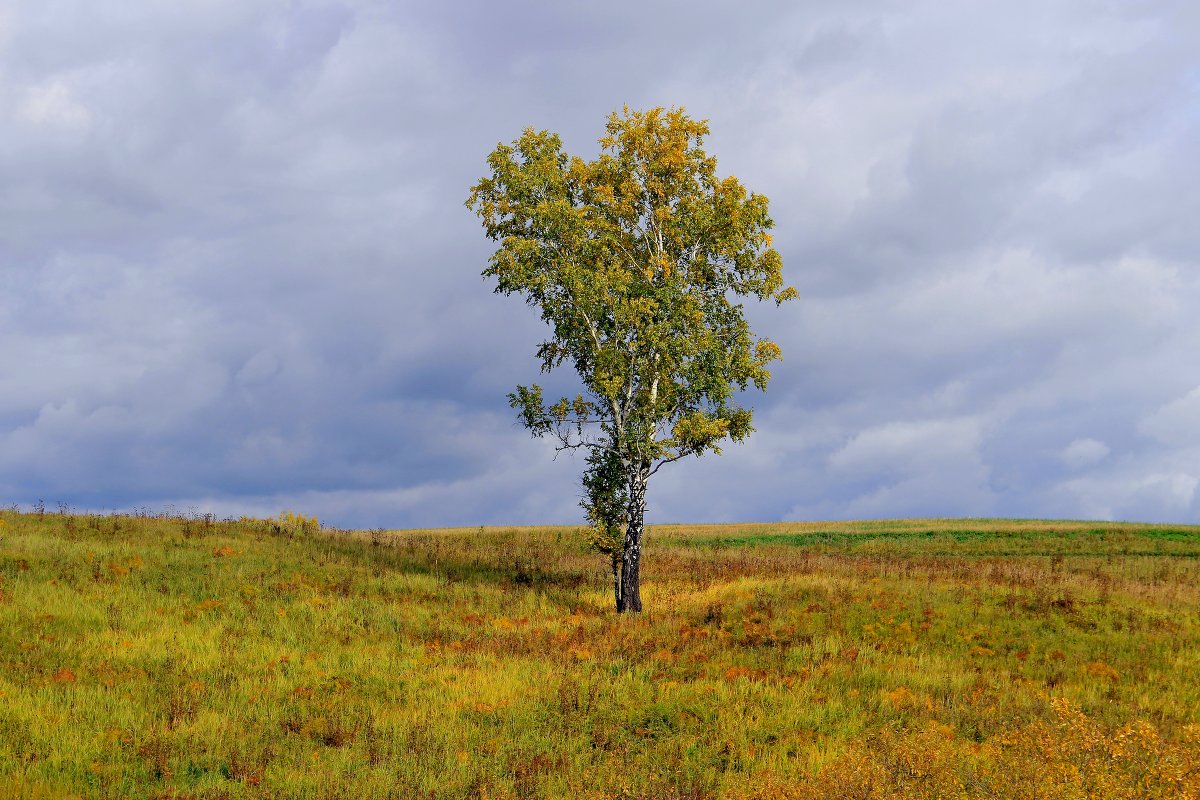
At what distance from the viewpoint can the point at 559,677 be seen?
16.2 metres

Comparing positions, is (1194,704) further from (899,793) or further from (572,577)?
(572,577)

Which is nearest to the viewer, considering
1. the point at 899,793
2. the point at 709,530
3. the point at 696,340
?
the point at 899,793

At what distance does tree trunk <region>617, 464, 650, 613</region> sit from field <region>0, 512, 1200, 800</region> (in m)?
1.15

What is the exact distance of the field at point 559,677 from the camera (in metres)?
10.7

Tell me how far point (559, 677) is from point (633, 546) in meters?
10.6

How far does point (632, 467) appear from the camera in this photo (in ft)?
88.4

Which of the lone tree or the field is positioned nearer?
the field

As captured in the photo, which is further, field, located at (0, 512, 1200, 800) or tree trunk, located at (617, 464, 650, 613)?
tree trunk, located at (617, 464, 650, 613)

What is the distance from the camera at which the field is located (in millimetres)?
10734

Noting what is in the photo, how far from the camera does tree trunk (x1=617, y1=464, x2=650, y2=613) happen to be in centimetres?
2622

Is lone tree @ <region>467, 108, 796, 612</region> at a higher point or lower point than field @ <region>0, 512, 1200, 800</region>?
higher

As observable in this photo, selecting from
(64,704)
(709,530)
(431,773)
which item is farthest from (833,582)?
(709,530)

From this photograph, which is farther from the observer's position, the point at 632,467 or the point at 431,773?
the point at 632,467

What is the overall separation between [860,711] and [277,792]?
352 inches
